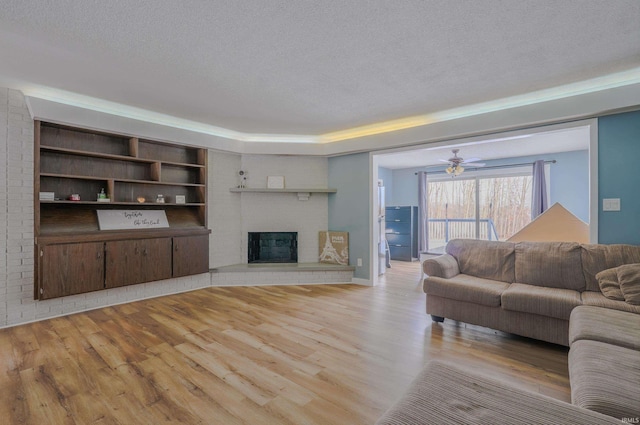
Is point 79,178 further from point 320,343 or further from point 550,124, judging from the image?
point 550,124

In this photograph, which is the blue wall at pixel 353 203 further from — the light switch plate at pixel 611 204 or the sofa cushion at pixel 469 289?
the light switch plate at pixel 611 204

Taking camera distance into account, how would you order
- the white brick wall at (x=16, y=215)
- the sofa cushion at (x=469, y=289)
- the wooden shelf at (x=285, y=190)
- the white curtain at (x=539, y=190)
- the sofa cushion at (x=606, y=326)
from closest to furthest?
the sofa cushion at (x=606, y=326)
the sofa cushion at (x=469, y=289)
the white brick wall at (x=16, y=215)
the wooden shelf at (x=285, y=190)
the white curtain at (x=539, y=190)

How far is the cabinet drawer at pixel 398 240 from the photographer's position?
7.27 metres

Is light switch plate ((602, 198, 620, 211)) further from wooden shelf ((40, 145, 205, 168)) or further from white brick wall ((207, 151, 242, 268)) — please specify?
wooden shelf ((40, 145, 205, 168))

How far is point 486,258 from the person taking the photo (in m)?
3.36

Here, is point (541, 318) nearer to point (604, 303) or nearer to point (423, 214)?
point (604, 303)

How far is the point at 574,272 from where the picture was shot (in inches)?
111

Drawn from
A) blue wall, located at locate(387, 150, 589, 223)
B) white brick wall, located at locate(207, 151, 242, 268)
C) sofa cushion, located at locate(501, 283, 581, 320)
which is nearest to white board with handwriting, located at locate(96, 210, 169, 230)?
white brick wall, located at locate(207, 151, 242, 268)

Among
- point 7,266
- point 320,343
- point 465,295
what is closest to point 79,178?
point 7,266

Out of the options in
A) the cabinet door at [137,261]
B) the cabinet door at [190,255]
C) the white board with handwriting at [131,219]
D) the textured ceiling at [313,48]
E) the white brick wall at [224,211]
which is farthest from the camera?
the white brick wall at [224,211]

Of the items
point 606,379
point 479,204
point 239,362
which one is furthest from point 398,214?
point 606,379

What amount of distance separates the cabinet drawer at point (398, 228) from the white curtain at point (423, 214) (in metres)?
0.44

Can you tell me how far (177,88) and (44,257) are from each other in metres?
2.26

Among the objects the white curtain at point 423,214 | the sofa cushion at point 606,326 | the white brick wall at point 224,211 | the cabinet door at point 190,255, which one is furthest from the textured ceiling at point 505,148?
the cabinet door at point 190,255
